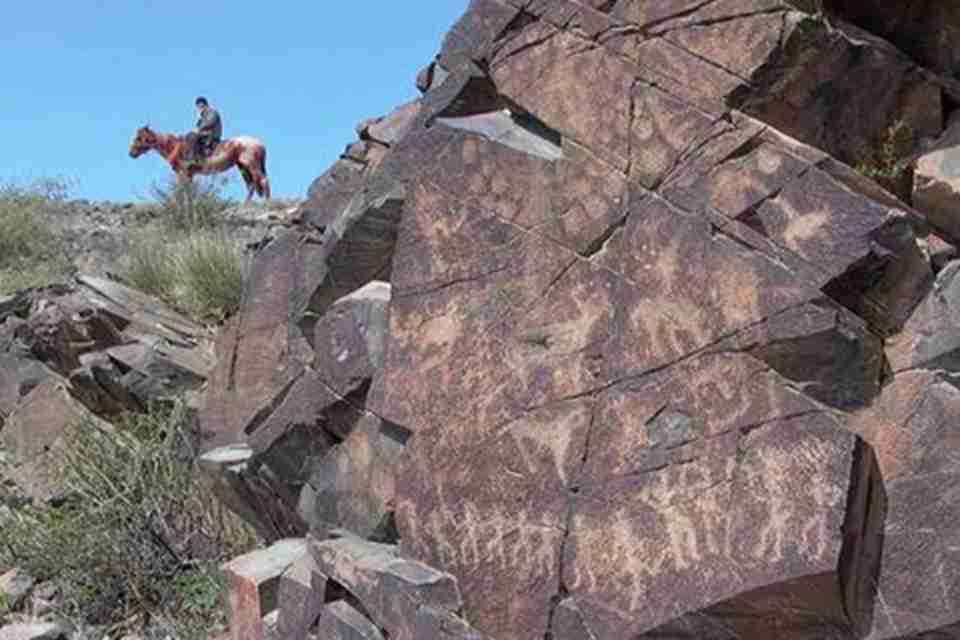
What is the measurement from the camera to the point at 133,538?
9289 millimetres

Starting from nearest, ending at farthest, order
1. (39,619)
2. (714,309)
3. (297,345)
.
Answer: (714,309) → (297,345) → (39,619)

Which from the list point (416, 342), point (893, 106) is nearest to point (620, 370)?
point (416, 342)

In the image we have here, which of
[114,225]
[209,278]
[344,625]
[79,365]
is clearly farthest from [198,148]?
[344,625]

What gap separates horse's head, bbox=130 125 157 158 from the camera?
24000 millimetres

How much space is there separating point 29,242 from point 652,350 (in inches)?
623

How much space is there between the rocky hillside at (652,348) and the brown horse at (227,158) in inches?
670

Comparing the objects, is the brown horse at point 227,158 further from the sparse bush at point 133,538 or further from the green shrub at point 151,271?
the sparse bush at point 133,538

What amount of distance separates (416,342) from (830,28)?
2258mm

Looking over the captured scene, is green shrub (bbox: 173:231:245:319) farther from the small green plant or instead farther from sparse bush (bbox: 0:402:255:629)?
the small green plant

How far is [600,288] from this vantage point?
5.62 metres

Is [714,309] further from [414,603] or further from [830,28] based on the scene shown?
[414,603]

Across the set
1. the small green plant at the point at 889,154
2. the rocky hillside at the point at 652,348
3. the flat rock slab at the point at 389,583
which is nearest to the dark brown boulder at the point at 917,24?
the rocky hillside at the point at 652,348

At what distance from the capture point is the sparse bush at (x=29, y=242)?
17.5 meters

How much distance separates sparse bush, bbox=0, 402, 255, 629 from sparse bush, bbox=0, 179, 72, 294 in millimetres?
7436
